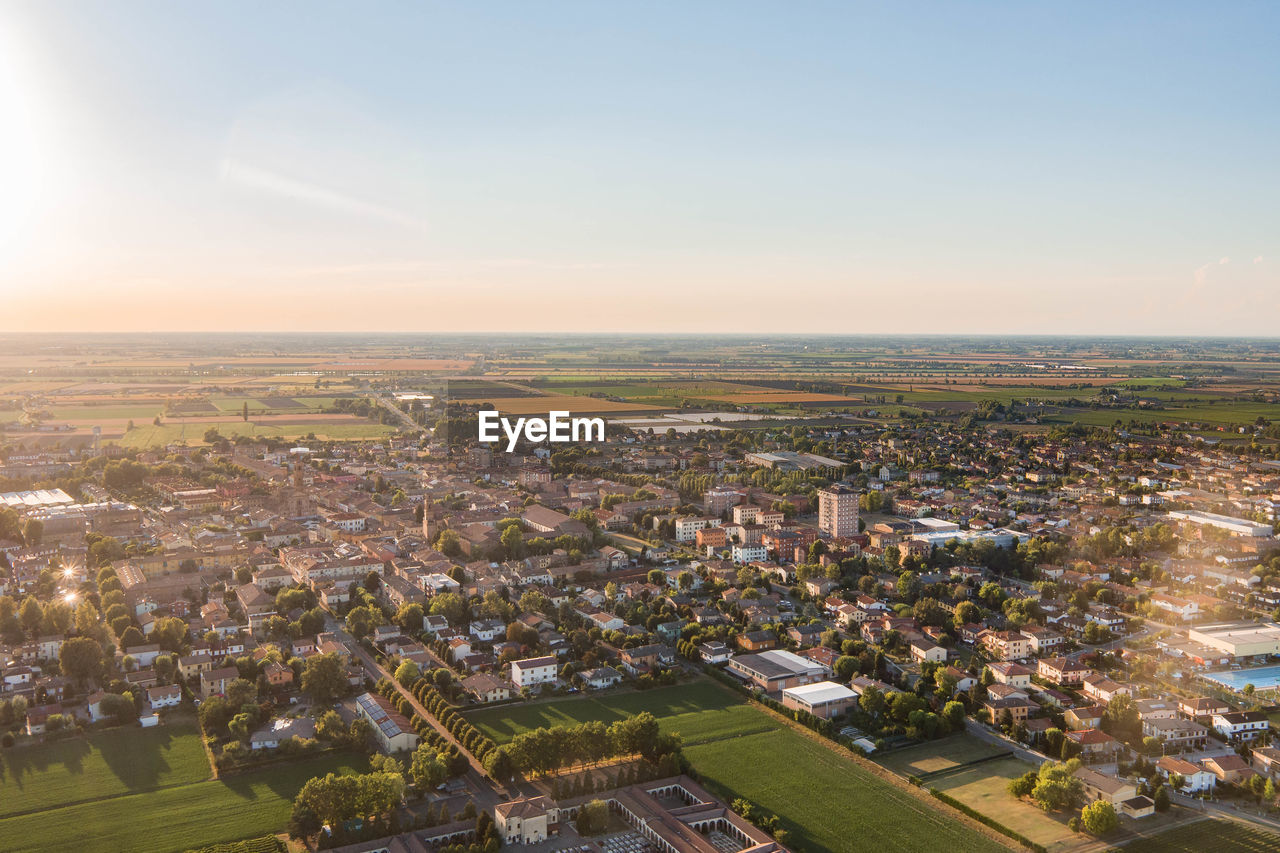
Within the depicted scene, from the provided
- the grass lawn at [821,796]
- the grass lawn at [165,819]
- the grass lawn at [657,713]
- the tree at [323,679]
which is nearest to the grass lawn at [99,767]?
the grass lawn at [165,819]

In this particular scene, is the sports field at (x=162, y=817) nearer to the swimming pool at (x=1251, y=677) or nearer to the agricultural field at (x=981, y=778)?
the agricultural field at (x=981, y=778)

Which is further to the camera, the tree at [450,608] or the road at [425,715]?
the tree at [450,608]

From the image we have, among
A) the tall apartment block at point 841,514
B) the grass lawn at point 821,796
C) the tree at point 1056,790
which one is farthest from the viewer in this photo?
the tall apartment block at point 841,514

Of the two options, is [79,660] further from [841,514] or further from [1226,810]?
[841,514]

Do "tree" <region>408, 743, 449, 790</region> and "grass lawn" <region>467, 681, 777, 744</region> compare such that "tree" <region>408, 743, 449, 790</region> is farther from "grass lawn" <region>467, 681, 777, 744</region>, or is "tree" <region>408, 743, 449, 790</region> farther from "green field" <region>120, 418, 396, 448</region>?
"green field" <region>120, 418, 396, 448</region>

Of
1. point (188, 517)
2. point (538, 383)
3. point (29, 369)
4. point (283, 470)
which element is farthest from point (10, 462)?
point (29, 369)

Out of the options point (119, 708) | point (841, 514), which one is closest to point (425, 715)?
point (119, 708)
